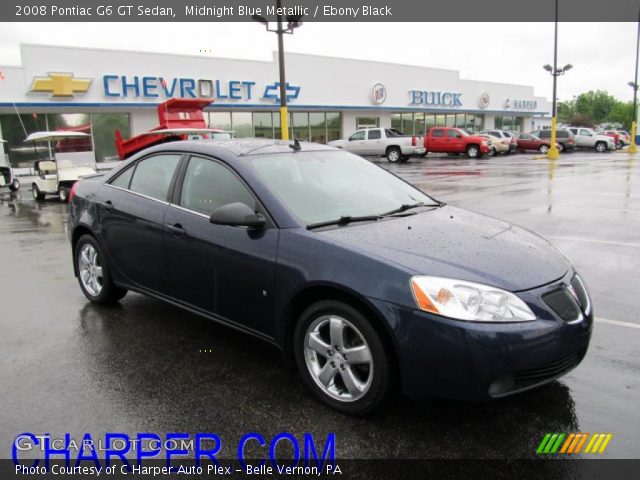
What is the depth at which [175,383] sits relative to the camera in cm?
360

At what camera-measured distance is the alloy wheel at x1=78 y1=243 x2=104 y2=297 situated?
5.13m

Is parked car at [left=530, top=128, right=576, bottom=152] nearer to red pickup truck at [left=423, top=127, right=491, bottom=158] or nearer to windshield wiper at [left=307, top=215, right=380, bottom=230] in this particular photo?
red pickup truck at [left=423, top=127, right=491, bottom=158]

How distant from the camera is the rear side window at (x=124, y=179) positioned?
4.91 meters

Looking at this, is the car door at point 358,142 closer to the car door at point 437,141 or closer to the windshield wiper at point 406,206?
the car door at point 437,141

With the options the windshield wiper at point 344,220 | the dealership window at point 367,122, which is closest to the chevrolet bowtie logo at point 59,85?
the dealership window at point 367,122

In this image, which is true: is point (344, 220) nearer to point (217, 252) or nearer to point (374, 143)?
point (217, 252)

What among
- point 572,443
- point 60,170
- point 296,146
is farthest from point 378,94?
point 572,443

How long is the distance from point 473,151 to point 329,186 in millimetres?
28988

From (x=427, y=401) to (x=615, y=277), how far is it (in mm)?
3651

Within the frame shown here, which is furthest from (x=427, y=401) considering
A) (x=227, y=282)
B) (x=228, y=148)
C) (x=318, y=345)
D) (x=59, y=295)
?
(x=59, y=295)

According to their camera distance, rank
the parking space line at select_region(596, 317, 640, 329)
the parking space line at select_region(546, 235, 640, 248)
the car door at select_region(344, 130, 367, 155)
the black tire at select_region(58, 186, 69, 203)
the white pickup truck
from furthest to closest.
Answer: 1. the car door at select_region(344, 130, 367, 155)
2. the white pickup truck
3. the black tire at select_region(58, 186, 69, 203)
4. the parking space line at select_region(546, 235, 640, 248)
5. the parking space line at select_region(596, 317, 640, 329)

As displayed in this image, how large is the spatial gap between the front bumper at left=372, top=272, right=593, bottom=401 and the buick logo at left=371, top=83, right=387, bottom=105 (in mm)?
33688

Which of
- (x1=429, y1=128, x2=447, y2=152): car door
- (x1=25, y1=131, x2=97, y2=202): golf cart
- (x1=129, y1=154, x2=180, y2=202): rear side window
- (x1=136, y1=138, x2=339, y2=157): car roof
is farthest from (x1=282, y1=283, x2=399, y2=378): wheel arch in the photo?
(x1=429, y1=128, x2=447, y2=152): car door

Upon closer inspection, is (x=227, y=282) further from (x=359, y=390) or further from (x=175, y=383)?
(x=359, y=390)
